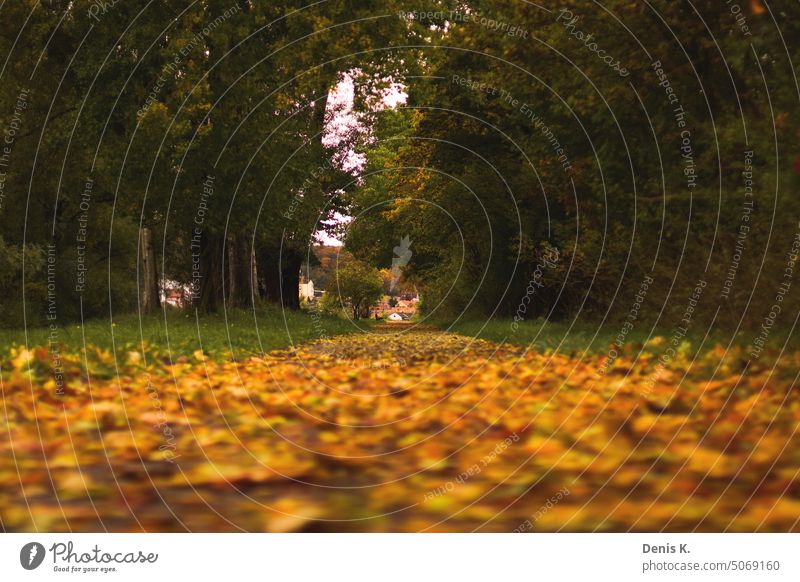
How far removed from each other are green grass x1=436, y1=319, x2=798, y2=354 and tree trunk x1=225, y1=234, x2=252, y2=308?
344 inches

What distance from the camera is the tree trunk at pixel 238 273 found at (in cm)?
2903

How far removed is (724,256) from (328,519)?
8.42 m

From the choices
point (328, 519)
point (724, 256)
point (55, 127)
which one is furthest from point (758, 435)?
point (55, 127)

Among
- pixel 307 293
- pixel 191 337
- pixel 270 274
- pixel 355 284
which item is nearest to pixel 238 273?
pixel 191 337

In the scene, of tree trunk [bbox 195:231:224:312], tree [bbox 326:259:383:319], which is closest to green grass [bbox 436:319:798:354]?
tree trunk [bbox 195:231:224:312]

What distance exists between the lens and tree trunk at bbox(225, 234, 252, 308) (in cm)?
2903

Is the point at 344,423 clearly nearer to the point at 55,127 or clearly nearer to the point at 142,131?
the point at 142,131

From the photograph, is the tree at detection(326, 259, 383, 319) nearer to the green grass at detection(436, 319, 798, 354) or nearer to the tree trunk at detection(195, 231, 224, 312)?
the tree trunk at detection(195, 231, 224, 312)

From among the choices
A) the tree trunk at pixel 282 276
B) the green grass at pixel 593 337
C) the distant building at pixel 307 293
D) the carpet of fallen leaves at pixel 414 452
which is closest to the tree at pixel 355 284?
the distant building at pixel 307 293

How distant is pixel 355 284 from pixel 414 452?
245ft

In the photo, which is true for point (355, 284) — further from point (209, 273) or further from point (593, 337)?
point (593, 337)

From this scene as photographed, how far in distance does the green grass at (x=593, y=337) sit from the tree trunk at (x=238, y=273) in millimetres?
8729

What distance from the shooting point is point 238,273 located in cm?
2922

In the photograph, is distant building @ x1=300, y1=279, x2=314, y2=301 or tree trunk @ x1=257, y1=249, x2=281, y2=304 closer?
tree trunk @ x1=257, y1=249, x2=281, y2=304
